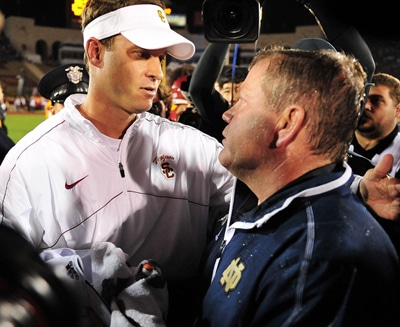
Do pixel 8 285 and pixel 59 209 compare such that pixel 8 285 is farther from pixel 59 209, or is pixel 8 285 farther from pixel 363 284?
pixel 59 209

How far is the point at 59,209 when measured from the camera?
1.63 metres

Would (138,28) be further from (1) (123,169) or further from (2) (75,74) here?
(2) (75,74)

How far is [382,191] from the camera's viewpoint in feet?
4.62

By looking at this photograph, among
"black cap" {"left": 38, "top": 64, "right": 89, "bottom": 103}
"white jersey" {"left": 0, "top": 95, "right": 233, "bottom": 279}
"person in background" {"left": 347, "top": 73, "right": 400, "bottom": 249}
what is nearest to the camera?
"white jersey" {"left": 0, "top": 95, "right": 233, "bottom": 279}

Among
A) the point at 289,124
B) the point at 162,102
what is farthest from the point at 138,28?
the point at 162,102

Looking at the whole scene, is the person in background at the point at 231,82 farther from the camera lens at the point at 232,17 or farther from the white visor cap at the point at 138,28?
the white visor cap at the point at 138,28

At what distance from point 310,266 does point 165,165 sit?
0.85m

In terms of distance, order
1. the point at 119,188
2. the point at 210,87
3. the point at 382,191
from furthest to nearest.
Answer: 1. the point at 210,87
2. the point at 119,188
3. the point at 382,191

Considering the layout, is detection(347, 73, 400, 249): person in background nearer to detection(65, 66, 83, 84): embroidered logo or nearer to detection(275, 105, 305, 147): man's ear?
detection(65, 66, 83, 84): embroidered logo

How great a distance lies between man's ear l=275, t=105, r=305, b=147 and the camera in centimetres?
132

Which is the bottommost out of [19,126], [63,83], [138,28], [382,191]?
[19,126]

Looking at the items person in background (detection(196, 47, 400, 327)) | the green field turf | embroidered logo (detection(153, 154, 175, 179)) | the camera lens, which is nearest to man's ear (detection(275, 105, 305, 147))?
person in background (detection(196, 47, 400, 327))

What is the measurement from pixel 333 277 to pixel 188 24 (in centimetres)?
3852

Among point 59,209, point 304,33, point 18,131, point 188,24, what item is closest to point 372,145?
point 59,209
